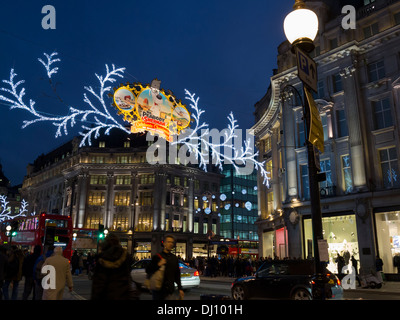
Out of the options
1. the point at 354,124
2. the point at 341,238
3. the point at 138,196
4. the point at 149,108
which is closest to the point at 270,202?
the point at 341,238

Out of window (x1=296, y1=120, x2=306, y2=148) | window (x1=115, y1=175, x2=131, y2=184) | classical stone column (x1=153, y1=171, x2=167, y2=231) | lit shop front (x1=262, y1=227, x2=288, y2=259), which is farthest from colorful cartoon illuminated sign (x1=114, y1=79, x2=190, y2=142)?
window (x1=115, y1=175, x2=131, y2=184)

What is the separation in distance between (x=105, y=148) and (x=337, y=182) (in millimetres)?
52802

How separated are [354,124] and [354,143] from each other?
4.79 ft

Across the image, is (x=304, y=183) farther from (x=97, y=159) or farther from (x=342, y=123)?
(x=97, y=159)

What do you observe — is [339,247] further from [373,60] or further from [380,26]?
[380,26]

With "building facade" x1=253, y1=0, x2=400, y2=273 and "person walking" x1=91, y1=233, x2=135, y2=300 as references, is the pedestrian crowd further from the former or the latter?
"building facade" x1=253, y1=0, x2=400, y2=273

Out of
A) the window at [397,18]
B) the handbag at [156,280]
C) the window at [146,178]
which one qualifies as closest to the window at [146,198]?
the window at [146,178]

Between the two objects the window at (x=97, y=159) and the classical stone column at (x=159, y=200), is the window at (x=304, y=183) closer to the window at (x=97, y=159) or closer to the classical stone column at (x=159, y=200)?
the classical stone column at (x=159, y=200)

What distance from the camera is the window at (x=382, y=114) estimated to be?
25.6 meters

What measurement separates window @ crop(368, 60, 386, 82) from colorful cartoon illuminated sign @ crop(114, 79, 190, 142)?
586 inches

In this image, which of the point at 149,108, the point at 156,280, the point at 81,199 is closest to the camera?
the point at 156,280

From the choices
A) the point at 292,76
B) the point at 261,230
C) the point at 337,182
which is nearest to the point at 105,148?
the point at 261,230

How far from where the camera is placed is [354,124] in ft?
86.4

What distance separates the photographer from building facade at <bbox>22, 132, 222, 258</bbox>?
63906 mm
